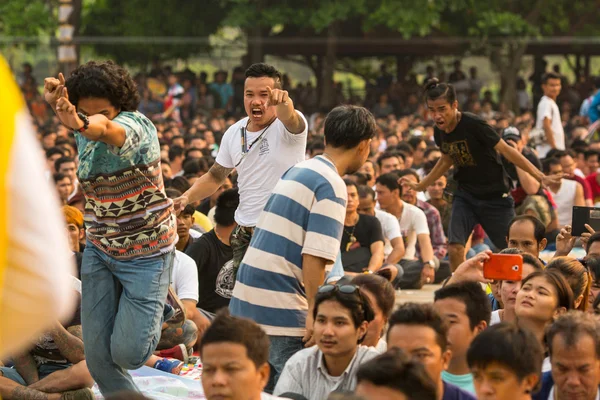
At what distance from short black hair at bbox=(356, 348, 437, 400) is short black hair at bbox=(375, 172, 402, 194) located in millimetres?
7144

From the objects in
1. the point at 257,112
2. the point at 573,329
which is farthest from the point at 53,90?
the point at 573,329

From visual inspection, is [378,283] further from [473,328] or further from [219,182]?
[219,182]

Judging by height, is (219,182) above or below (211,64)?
below

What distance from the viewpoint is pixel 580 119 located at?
24.6m

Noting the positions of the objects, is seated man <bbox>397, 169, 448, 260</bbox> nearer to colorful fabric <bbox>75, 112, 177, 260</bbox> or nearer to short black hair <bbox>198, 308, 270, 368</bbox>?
colorful fabric <bbox>75, 112, 177, 260</bbox>

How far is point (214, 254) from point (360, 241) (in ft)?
6.98

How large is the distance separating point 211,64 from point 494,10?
23.7ft

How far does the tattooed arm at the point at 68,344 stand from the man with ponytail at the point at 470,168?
354 cm

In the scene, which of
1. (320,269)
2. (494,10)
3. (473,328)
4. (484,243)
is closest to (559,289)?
(473,328)

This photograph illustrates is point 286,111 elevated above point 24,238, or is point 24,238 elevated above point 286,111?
point 286,111

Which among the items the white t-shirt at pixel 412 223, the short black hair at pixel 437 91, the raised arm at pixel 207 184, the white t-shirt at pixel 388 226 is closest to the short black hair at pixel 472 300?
the raised arm at pixel 207 184

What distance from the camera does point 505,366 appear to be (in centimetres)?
426

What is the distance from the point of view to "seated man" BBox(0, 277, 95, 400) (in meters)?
6.64

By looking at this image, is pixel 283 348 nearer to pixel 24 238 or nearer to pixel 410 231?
pixel 24 238
